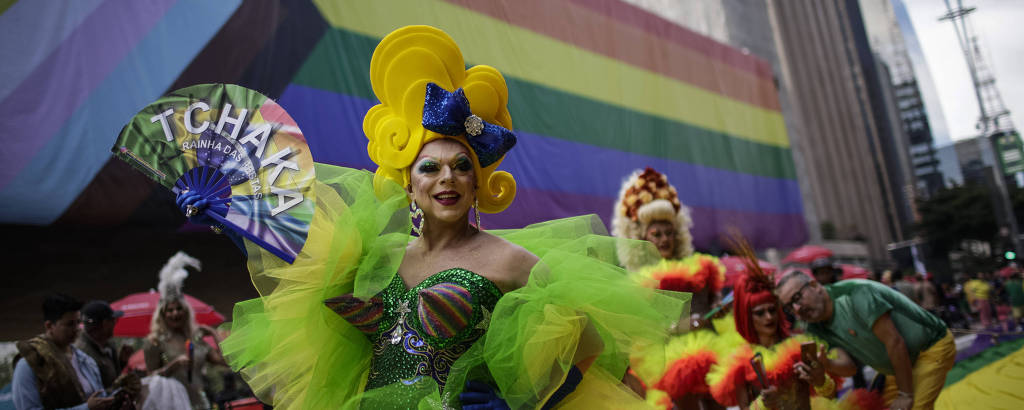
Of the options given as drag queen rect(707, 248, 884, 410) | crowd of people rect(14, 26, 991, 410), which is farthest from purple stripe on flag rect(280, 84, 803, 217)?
crowd of people rect(14, 26, 991, 410)

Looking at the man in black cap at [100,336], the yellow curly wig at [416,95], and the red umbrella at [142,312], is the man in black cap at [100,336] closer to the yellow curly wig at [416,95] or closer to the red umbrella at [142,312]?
the red umbrella at [142,312]

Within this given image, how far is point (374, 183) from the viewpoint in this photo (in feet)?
7.25

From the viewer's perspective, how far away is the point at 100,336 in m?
4.65

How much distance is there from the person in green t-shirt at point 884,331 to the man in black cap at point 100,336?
4495mm

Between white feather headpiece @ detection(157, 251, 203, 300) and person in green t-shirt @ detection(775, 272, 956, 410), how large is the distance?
4.30 metres

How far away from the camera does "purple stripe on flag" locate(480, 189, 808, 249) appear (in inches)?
256

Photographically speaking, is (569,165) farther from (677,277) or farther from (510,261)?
(510,261)

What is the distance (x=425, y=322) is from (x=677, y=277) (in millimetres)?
2721

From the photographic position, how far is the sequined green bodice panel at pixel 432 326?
191cm

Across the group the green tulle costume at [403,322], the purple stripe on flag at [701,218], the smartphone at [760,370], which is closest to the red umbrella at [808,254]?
the purple stripe on flag at [701,218]

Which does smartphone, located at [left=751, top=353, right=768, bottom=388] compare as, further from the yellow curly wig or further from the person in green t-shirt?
the yellow curly wig

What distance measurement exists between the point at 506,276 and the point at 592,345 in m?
0.33

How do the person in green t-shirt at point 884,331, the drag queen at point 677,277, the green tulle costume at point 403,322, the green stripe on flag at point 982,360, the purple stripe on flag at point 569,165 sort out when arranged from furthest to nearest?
the green stripe on flag at point 982,360, the purple stripe on flag at point 569,165, the drag queen at point 677,277, the person in green t-shirt at point 884,331, the green tulle costume at point 403,322

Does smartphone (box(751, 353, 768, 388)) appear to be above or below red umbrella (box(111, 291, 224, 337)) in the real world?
below
